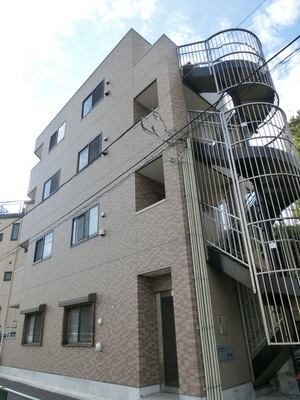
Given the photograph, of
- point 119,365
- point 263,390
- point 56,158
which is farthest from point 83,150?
point 263,390

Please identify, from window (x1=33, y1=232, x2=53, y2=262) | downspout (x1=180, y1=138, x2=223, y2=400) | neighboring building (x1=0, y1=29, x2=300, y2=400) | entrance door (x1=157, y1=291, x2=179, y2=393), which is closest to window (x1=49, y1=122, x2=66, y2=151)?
neighboring building (x1=0, y1=29, x2=300, y2=400)

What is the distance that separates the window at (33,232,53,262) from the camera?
1215 centimetres

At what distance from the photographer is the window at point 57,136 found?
14227 millimetres

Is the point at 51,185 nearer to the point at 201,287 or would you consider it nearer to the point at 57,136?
the point at 57,136

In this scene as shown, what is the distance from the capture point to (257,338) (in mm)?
6703

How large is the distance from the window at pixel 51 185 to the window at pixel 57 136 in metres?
2.09

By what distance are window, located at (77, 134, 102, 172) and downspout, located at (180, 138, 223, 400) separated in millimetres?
4780

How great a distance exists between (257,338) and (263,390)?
1.08 m

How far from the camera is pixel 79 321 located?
8.91 m

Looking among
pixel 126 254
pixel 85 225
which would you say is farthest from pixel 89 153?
pixel 126 254

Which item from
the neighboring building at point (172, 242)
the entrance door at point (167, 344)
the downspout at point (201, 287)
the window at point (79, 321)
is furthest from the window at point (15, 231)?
the downspout at point (201, 287)

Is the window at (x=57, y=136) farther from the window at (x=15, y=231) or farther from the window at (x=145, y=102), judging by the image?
the window at (x=15, y=231)

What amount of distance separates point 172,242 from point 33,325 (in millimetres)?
8646

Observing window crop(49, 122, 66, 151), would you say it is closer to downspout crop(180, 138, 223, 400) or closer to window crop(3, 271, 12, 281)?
downspout crop(180, 138, 223, 400)
